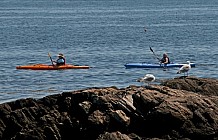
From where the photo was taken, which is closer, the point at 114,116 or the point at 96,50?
the point at 114,116

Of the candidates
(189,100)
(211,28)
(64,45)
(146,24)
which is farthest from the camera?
(146,24)

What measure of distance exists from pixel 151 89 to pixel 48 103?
446 cm

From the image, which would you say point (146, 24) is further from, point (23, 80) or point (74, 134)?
point (74, 134)

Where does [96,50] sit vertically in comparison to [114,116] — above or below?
below

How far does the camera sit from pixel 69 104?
1209 inches

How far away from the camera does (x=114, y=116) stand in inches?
1157

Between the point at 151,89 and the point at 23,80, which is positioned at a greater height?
the point at 151,89

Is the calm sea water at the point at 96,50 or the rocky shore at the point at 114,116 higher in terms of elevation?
the rocky shore at the point at 114,116

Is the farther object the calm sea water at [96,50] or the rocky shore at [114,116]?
the calm sea water at [96,50]

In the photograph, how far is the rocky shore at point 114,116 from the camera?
29.1 metres

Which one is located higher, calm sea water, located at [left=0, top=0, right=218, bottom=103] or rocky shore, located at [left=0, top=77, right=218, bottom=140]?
rocky shore, located at [left=0, top=77, right=218, bottom=140]

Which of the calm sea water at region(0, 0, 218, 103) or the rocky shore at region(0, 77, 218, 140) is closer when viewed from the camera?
the rocky shore at region(0, 77, 218, 140)

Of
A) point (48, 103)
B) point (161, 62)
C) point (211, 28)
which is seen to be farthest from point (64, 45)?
point (48, 103)

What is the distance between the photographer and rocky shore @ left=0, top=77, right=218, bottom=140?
29.1 m
